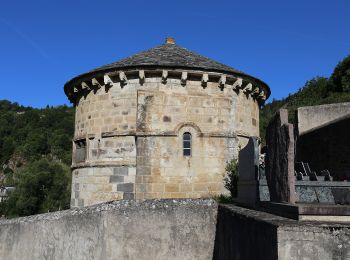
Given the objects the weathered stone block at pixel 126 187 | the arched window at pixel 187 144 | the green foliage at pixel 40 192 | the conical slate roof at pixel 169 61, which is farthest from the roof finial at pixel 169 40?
the green foliage at pixel 40 192

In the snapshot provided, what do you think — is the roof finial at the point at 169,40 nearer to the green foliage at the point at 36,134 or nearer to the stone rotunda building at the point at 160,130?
the stone rotunda building at the point at 160,130

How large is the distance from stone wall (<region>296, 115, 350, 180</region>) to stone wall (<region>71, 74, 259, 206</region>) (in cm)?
304

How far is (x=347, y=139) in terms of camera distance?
13016 millimetres

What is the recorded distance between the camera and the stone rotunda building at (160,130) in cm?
1266

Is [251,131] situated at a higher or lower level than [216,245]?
higher

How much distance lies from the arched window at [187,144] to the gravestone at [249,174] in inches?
171

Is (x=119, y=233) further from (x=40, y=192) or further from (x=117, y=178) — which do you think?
(x=40, y=192)

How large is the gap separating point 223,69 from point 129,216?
7.22 metres

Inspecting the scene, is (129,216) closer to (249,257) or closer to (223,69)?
(249,257)

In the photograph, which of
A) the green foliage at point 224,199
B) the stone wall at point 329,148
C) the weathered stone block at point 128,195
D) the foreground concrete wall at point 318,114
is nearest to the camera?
the green foliage at point 224,199

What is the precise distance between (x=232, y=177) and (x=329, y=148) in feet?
13.2

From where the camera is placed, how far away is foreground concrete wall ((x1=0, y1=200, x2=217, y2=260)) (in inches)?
281

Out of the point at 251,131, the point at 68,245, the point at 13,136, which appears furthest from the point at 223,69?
the point at 13,136

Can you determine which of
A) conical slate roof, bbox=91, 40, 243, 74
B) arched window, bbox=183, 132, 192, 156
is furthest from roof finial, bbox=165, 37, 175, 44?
arched window, bbox=183, 132, 192, 156
